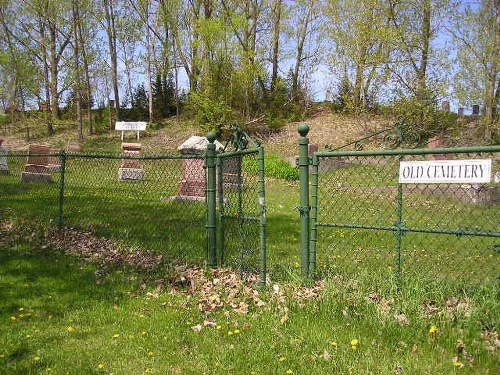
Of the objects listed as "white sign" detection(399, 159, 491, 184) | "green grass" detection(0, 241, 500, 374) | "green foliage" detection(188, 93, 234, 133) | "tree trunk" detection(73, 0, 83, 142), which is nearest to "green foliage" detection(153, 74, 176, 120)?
"green foliage" detection(188, 93, 234, 133)

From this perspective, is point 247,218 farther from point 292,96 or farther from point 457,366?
point 292,96

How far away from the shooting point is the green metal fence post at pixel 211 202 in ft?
18.2

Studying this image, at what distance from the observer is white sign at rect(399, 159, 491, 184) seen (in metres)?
3.82

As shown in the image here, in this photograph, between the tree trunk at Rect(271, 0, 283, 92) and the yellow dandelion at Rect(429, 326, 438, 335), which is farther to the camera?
the tree trunk at Rect(271, 0, 283, 92)

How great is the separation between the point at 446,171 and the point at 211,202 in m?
2.70

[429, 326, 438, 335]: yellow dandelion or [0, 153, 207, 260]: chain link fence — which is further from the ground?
[0, 153, 207, 260]: chain link fence

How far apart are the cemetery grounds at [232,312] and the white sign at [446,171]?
103 cm

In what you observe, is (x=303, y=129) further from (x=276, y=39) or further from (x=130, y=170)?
(x=276, y=39)

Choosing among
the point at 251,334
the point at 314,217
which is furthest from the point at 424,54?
the point at 251,334

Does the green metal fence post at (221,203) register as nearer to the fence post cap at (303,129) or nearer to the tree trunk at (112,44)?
the fence post cap at (303,129)

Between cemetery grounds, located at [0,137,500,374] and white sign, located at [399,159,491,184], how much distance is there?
103 centimetres

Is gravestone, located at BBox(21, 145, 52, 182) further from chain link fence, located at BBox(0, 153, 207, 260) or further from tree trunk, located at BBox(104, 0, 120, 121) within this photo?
tree trunk, located at BBox(104, 0, 120, 121)

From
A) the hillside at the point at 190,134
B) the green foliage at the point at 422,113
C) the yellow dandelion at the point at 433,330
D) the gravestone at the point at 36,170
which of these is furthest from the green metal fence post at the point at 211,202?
the hillside at the point at 190,134

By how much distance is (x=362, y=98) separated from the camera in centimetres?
2456
